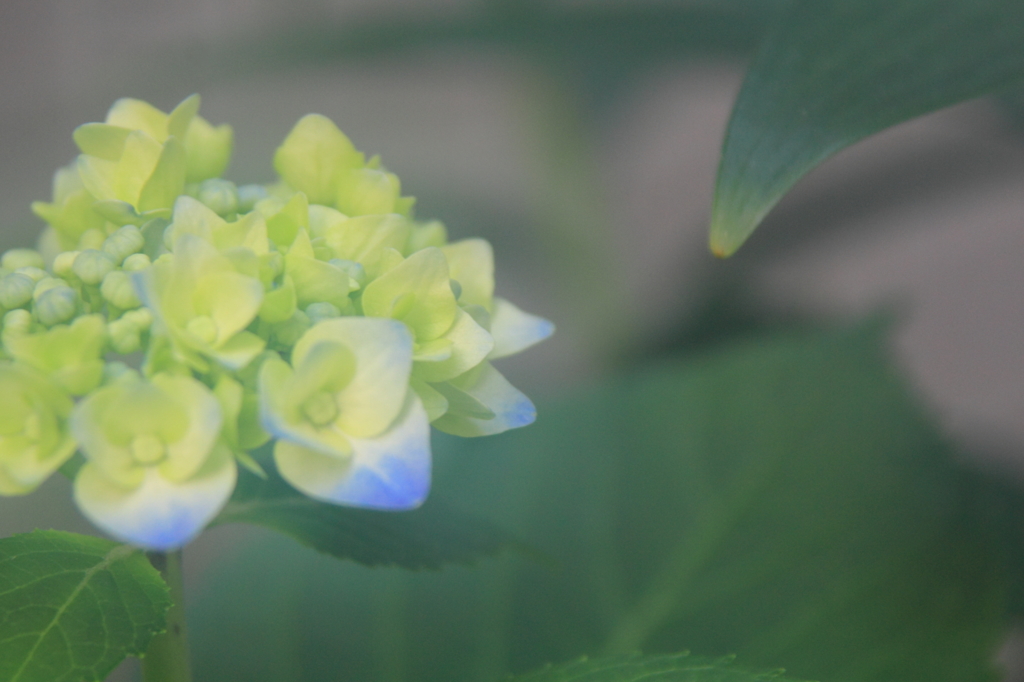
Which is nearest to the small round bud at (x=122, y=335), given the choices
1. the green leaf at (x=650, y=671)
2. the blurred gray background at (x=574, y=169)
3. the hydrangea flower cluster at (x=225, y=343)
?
the hydrangea flower cluster at (x=225, y=343)

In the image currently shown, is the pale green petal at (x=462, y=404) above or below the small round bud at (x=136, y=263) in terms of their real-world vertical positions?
below

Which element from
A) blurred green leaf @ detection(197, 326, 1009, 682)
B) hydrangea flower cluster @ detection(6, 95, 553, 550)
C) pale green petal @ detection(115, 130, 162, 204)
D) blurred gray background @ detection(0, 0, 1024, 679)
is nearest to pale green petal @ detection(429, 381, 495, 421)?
hydrangea flower cluster @ detection(6, 95, 553, 550)

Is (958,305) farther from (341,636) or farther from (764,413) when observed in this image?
(341,636)

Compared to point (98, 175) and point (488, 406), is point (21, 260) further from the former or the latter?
point (488, 406)

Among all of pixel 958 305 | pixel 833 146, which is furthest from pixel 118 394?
pixel 958 305

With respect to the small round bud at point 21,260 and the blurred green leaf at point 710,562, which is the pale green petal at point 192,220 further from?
the blurred green leaf at point 710,562

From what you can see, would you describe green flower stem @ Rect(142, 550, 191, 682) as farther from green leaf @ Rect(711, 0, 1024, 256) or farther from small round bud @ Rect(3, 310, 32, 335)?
green leaf @ Rect(711, 0, 1024, 256)
